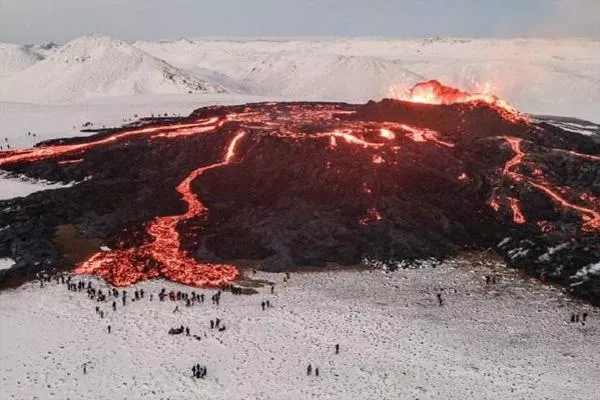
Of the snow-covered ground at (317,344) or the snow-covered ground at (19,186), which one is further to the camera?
the snow-covered ground at (19,186)

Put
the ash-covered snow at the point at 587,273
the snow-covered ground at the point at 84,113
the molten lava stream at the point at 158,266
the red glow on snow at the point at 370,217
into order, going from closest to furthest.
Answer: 1. the molten lava stream at the point at 158,266
2. the ash-covered snow at the point at 587,273
3. the red glow on snow at the point at 370,217
4. the snow-covered ground at the point at 84,113

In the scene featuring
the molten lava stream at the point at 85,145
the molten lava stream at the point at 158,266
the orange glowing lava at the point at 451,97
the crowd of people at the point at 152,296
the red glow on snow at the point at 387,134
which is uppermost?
the orange glowing lava at the point at 451,97

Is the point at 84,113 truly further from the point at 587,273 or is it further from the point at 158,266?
the point at 587,273

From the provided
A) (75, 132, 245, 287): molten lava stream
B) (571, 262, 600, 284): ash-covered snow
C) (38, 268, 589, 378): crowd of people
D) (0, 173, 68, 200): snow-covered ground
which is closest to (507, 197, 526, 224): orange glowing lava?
(571, 262, 600, 284): ash-covered snow

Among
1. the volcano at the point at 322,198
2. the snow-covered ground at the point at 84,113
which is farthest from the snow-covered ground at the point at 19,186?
the snow-covered ground at the point at 84,113

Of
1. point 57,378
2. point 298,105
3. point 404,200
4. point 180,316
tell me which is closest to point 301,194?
point 404,200

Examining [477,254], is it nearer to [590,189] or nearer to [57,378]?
[590,189]

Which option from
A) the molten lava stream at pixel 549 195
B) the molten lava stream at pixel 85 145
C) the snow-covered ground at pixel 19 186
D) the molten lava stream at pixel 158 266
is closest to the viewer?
the molten lava stream at pixel 158 266

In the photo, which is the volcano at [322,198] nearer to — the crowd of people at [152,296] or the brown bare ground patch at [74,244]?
the brown bare ground patch at [74,244]
